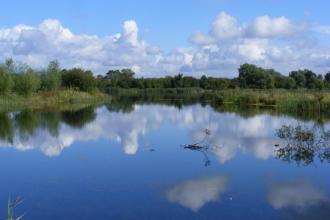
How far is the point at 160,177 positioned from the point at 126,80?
10693cm

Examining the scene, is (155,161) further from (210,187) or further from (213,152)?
(210,187)

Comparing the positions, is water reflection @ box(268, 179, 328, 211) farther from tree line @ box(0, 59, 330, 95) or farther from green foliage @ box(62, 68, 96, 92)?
green foliage @ box(62, 68, 96, 92)

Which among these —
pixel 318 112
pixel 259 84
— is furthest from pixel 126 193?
pixel 259 84

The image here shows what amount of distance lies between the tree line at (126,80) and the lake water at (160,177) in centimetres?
2633

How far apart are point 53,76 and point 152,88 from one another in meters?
59.5

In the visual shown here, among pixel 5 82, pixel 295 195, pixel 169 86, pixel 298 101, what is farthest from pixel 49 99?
pixel 169 86

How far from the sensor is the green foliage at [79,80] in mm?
63062

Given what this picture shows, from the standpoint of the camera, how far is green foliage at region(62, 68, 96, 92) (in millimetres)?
63062

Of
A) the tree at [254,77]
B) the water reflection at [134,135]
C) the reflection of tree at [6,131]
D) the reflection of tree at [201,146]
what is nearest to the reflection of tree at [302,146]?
the water reflection at [134,135]

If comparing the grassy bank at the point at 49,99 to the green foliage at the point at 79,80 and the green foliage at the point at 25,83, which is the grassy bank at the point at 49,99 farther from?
the green foliage at the point at 79,80

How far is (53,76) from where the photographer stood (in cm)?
5559

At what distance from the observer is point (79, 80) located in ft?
207

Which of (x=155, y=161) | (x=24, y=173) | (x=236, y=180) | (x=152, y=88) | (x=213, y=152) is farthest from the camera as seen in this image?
(x=152, y=88)

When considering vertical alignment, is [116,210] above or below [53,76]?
below
